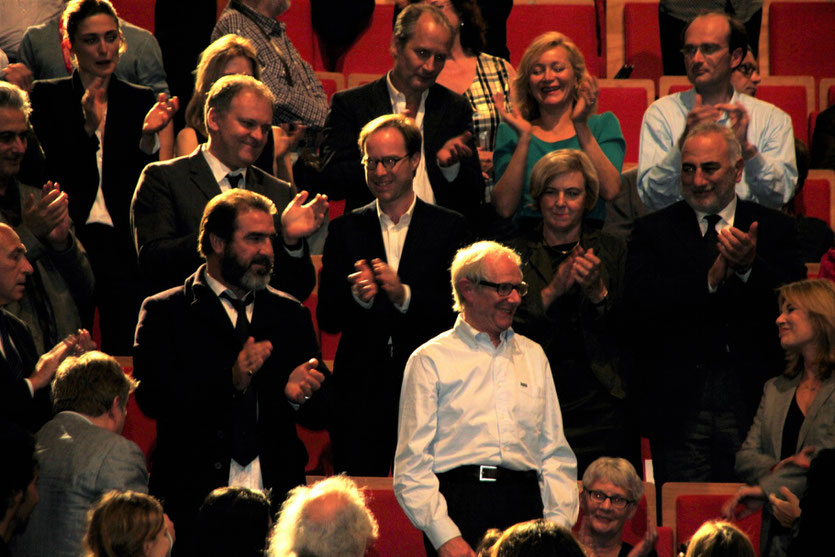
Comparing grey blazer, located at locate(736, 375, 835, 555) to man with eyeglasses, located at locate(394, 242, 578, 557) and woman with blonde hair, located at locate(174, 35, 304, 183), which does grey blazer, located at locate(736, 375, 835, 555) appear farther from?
woman with blonde hair, located at locate(174, 35, 304, 183)

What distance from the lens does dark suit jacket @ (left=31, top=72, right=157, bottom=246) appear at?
194 inches

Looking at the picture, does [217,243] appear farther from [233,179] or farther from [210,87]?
[210,87]

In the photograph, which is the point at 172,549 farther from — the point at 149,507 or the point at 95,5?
the point at 95,5

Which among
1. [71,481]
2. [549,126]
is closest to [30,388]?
[71,481]

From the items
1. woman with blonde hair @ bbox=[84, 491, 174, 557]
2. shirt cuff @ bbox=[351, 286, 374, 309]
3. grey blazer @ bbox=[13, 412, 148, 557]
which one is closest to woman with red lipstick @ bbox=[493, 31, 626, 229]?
shirt cuff @ bbox=[351, 286, 374, 309]

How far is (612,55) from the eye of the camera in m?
7.59

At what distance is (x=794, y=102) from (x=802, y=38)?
0.92m

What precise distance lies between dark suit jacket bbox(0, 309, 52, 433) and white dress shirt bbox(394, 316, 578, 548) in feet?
3.71

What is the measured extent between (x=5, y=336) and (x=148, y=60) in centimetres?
221

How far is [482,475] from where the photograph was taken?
3541 millimetres

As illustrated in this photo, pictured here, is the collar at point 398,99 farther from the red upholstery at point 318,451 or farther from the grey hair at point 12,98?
the grey hair at point 12,98

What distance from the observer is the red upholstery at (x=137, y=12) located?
23.2 ft

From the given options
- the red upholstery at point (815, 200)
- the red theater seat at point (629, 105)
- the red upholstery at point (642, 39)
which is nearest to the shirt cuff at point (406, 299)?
the red upholstery at point (815, 200)

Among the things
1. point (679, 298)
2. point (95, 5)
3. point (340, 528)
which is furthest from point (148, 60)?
point (340, 528)
